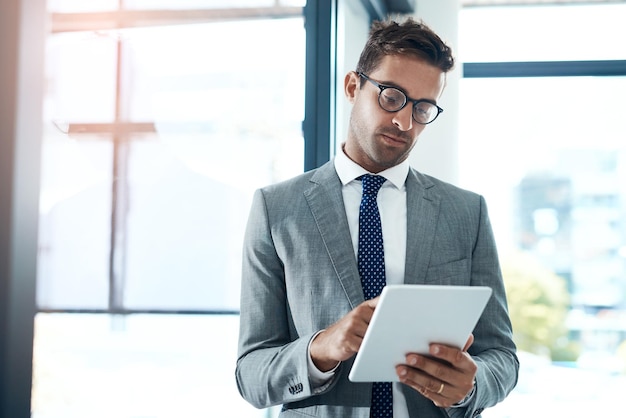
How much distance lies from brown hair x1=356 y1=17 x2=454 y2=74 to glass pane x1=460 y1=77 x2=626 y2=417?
1.87 m

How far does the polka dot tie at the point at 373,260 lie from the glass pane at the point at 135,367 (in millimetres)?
509

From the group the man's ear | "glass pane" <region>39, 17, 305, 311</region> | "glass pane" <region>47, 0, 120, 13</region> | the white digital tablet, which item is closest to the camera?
the white digital tablet

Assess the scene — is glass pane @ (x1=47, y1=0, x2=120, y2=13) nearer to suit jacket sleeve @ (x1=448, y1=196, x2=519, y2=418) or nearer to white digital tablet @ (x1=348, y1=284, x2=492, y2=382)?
white digital tablet @ (x1=348, y1=284, x2=492, y2=382)

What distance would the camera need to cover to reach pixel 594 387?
3336mm

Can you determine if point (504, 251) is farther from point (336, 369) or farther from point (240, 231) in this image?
point (336, 369)

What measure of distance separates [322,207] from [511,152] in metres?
2.13

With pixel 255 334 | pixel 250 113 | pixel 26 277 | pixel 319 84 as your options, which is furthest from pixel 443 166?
pixel 26 277

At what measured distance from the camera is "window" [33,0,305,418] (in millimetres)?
1293

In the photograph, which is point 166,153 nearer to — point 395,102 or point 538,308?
point 395,102

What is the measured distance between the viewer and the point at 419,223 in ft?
4.99

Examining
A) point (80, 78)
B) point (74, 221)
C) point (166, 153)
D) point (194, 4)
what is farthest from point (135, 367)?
point (194, 4)

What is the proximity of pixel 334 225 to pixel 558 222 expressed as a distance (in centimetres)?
221

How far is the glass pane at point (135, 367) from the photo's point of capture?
1.26 meters

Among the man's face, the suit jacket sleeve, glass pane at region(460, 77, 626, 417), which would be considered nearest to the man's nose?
the man's face
